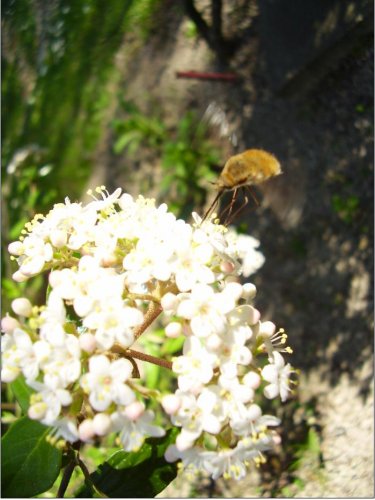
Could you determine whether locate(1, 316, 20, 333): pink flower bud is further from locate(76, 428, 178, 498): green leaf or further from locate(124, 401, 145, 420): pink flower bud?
locate(76, 428, 178, 498): green leaf

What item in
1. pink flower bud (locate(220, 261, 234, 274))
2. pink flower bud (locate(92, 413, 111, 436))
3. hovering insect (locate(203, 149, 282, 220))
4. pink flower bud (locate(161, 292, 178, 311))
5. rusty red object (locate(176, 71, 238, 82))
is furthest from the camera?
rusty red object (locate(176, 71, 238, 82))

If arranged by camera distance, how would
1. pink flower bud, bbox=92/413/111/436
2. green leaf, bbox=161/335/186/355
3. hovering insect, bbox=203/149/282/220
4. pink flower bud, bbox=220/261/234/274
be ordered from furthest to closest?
green leaf, bbox=161/335/186/355
hovering insect, bbox=203/149/282/220
pink flower bud, bbox=220/261/234/274
pink flower bud, bbox=92/413/111/436

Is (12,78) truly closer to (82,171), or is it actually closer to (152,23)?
(82,171)

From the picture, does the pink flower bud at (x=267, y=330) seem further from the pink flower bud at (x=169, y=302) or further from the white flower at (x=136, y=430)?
the white flower at (x=136, y=430)

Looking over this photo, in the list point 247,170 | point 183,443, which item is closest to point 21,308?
point 183,443

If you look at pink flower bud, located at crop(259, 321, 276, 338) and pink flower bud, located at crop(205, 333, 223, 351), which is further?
pink flower bud, located at crop(259, 321, 276, 338)

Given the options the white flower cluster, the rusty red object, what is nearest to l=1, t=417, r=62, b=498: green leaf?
the white flower cluster

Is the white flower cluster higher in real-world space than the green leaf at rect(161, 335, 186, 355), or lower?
higher
